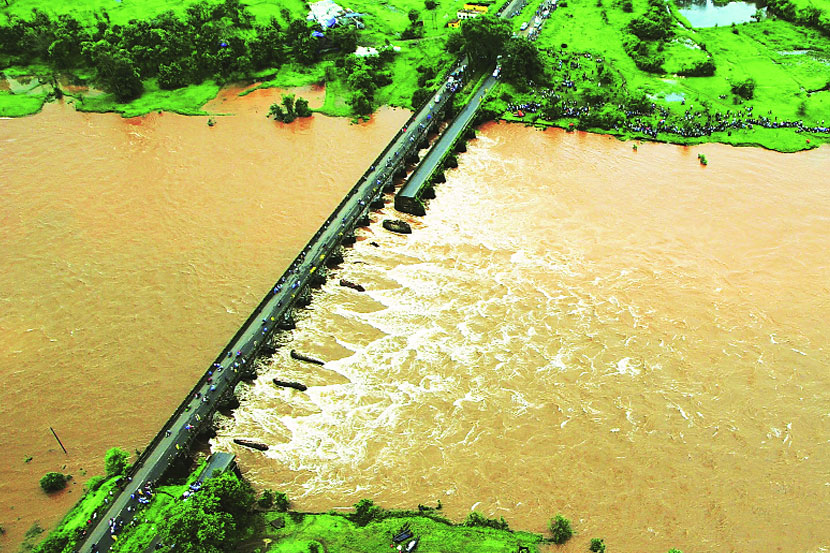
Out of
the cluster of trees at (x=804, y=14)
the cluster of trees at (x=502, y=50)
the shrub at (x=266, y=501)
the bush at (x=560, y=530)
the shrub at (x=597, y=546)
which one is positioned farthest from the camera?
the cluster of trees at (x=804, y=14)

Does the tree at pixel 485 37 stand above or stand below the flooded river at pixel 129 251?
above

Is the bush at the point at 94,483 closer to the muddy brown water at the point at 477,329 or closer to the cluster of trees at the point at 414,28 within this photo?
the muddy brown water at the point at 477,329

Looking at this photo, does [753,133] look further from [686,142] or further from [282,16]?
[282,16]

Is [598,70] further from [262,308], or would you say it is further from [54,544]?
[54,544]

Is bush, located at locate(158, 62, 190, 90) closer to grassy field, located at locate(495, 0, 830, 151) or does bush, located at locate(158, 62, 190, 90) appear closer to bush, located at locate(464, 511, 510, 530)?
Answer: grassy field, located at locate(495, 0, 830, 151)

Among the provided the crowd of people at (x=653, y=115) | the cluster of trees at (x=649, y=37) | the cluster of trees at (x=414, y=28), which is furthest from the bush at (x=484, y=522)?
the cluster of trees at (x=414, y=28)

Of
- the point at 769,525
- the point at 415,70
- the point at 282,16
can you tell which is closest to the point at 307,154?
the point at 415,70
